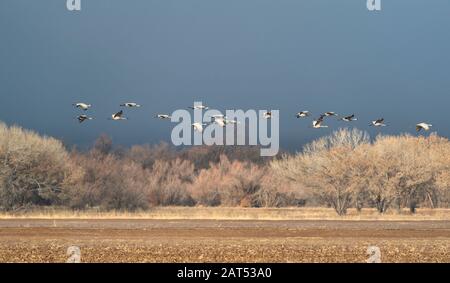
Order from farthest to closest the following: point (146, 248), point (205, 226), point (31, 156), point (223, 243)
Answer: point (31, 156)
point (205, 226)
point (223, 243)
point (146, 248)

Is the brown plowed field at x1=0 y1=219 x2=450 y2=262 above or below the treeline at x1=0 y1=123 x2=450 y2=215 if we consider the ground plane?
below

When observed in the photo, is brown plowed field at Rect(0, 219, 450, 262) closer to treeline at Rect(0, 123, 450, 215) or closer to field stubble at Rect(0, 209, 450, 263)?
field stubble at Rect(0, 209, 450, 263)

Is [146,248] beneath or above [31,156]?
beneath

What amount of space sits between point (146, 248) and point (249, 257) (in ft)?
13.7

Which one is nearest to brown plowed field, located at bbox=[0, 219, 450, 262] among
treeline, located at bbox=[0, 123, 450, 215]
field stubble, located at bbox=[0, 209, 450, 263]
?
field stubble, located at bbox=[0, 209, 450, 263]

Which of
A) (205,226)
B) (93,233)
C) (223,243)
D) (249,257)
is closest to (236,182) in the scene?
(205,226)

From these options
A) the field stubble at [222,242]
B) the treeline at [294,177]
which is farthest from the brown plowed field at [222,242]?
the treeline at [294,177]

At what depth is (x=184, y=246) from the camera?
29.5 meters

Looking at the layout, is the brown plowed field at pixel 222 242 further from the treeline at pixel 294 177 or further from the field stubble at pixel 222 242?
the treeline at pixel 294 177

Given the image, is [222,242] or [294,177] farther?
[294,177]

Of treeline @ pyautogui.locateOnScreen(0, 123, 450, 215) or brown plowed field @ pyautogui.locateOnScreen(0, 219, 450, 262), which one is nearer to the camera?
brown plowed field @ pyautogui.locateOnScreen(0, 219, 450, 262)

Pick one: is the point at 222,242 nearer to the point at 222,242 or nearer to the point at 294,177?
the point at 222,242

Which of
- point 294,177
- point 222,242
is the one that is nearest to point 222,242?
point 222,242
